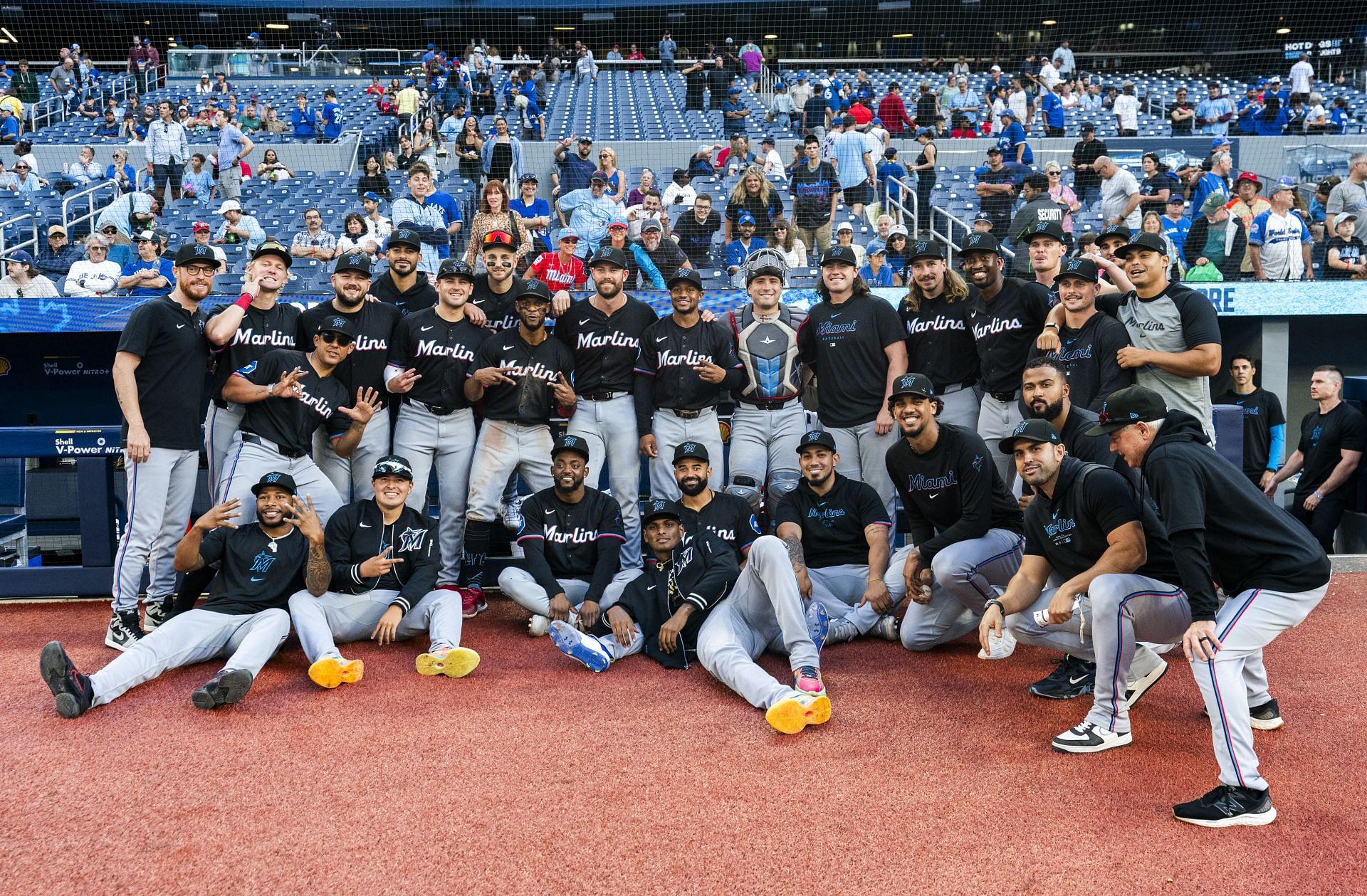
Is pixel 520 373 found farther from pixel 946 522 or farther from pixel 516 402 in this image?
pixel 946 522

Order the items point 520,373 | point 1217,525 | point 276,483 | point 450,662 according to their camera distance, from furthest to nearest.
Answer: point 520,373
point 276,483
point 450,662
point 1217,525

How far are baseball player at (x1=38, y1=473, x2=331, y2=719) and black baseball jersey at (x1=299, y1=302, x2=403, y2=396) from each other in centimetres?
75

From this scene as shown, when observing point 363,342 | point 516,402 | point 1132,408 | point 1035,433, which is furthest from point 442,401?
point 1132,408

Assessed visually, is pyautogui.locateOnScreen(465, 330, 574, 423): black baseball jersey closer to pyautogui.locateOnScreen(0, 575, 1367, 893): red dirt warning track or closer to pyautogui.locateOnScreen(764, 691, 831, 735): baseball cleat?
pyautogui.locateOnScreen(0, 575, 1367, 893): red dirt warning track

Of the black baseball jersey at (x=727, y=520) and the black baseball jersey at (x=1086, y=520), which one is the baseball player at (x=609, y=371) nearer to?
the black baseball jersey at (x=727, y=520)

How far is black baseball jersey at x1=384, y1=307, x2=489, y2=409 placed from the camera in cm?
581

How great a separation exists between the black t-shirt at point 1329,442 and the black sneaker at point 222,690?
6719 mm

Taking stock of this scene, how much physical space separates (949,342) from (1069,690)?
2.05 metres

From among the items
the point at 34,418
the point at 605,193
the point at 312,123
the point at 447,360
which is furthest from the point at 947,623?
the point at 312,123

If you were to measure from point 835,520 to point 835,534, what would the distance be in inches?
2.9

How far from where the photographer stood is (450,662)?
4730 mm

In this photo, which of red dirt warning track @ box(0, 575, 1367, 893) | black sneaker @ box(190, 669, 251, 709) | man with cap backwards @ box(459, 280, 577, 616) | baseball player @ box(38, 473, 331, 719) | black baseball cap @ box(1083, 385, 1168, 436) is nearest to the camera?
red dirt warning track @ box(0, 575, 1367, 893)

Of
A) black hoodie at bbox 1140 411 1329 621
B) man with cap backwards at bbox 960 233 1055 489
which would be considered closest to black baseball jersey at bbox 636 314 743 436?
man with cap backwards at bbox 960 233 1055 489

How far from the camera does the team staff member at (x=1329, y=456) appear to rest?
23.4 ft
